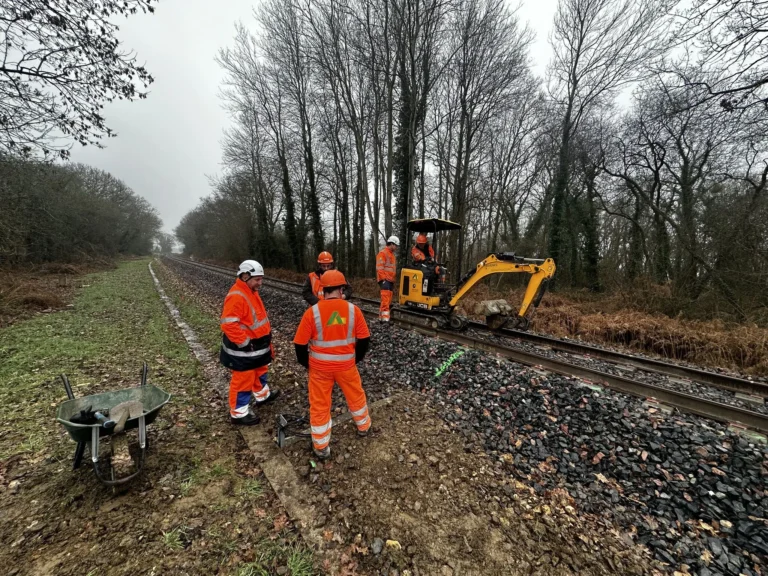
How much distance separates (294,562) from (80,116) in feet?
30.9

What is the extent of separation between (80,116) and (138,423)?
302 inches

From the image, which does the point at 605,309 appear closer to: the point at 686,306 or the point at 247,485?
the point at 686,306

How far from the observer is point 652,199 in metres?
15.3

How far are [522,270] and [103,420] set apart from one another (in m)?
6.79

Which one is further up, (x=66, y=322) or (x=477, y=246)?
(x=477, y=246)

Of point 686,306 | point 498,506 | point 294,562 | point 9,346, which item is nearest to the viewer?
point 294,562

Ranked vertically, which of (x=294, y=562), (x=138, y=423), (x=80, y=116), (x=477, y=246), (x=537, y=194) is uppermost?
(x=537, y=194)

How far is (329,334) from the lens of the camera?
3152 mm

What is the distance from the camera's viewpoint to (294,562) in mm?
2207

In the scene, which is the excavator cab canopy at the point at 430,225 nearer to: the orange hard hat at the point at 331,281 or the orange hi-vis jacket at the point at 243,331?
the orange hard hat at the point at 331,281

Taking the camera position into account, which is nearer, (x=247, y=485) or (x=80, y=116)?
(x=247, y=485)

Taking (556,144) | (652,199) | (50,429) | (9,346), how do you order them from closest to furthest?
(50,429)
(9,346)
(652,199)
(556,144)

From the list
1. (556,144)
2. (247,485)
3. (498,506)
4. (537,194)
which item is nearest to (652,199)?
(556,144)

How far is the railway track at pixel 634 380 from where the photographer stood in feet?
12.5
